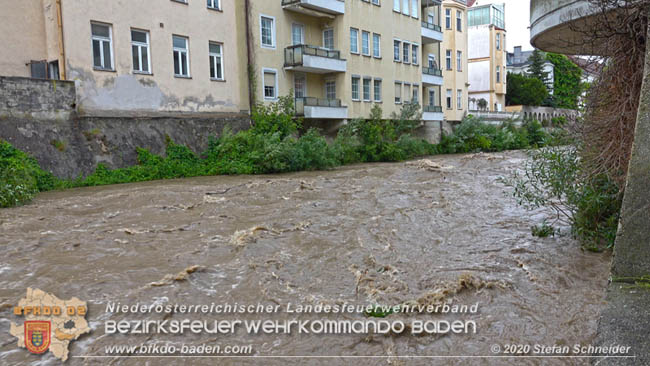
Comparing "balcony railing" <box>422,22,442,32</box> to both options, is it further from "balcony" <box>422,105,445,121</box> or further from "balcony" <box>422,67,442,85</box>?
"balcony" <box>422,105,445,121</box>

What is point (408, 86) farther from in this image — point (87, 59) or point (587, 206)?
point (587, 206)

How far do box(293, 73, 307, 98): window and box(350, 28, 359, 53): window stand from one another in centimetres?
396

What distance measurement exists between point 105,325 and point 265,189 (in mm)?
11700

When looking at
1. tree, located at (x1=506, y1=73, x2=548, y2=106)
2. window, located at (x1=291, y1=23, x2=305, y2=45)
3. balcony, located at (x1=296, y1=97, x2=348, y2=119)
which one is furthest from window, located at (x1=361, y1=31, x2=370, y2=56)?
tree, located at (x1=506, y1=73, x2=548, y2=106)

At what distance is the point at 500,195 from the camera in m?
16.1

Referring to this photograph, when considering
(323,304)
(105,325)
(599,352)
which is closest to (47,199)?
(105,325)

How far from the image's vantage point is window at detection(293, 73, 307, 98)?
95.5 feet

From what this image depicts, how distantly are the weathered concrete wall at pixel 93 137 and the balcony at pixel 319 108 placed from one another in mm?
5773

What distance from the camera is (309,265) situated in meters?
8.66

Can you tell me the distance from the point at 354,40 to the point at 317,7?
4.00m

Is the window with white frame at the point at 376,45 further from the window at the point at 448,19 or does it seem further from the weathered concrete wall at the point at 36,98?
the weathered concrete wall at the point at 36,98

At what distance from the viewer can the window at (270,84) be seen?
2683 centimetres

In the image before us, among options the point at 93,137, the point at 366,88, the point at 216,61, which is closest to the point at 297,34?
the point at 366,88

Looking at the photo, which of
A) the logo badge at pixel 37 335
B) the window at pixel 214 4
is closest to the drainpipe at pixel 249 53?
the window at pixel 214 4
